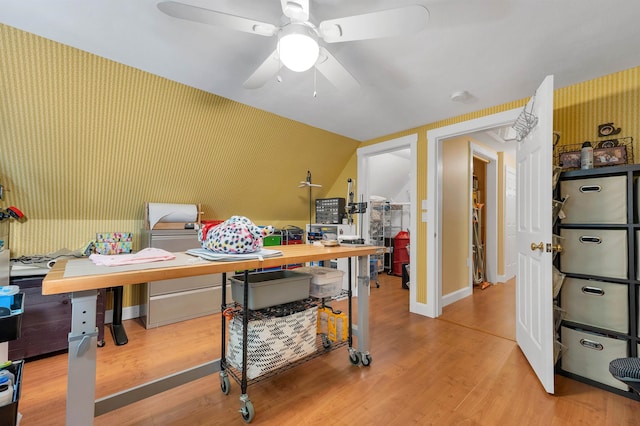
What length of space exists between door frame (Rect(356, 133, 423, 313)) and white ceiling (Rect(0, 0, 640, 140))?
0.79 meters

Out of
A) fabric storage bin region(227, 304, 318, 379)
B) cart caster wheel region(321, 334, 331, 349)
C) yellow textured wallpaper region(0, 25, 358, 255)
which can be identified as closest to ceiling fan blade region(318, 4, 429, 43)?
fabric storage bin region(227, 304, 318, 379)

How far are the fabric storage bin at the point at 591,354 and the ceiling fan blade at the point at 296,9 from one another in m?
2.56

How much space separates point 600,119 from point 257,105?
112 inches

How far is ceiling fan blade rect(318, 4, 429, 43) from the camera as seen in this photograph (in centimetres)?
116

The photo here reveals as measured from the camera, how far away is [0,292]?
3.64 feet

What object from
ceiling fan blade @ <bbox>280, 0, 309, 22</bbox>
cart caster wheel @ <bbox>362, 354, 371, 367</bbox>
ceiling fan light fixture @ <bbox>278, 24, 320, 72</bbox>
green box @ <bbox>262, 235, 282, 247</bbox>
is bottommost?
cart caster wheel @ <bbox>362, 354, 371, 367</bbox>

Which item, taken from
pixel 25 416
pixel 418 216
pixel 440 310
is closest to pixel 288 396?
pixel 25 416

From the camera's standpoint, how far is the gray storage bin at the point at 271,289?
63.7 inches

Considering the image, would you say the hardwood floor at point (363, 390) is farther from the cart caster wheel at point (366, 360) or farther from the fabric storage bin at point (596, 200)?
the fabric storage bin at point (596, 200)

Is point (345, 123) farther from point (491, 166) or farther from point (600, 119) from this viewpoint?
point (491, 166)

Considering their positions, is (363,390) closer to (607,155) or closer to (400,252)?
(607,155)

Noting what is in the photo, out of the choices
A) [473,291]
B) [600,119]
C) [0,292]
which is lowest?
[473,291]

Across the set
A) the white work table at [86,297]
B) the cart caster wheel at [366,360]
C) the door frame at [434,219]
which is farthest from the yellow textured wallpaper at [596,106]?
the white work table at [86,297]

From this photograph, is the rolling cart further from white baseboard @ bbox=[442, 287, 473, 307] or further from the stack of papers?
white baseboard @ bbox=[442, 287, 473, 307]
